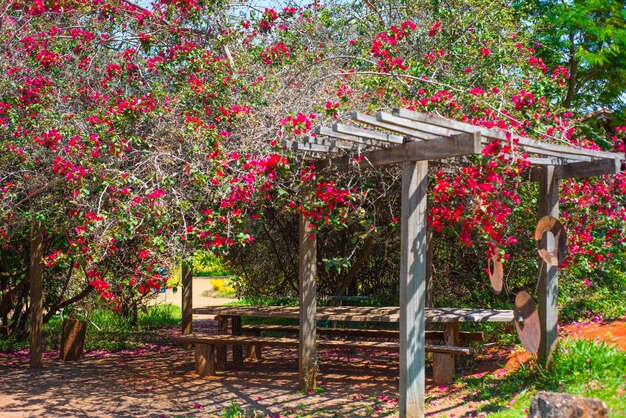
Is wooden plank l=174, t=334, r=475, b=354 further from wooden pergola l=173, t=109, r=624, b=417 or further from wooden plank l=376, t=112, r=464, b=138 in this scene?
wooden plank l=376, t=112, r=464, b=138

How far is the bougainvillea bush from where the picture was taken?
607 centimetres

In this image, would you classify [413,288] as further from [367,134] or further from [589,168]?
[589,168]

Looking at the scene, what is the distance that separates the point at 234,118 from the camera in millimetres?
6629

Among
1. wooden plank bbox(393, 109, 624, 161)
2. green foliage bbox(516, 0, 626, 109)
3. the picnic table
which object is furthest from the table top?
green foliage bbox(516, 0, 626, 109)

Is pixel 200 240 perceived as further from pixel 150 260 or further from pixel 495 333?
pixel 495 333

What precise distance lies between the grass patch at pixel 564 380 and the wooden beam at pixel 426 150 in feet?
6.47

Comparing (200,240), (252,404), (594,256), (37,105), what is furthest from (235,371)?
(594,256)

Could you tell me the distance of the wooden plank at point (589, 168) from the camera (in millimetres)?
5809

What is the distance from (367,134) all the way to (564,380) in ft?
8.45

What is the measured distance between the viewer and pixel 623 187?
664 centimetres

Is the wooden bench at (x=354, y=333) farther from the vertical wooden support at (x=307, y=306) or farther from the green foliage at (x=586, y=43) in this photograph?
the green foliage at (x=586, y=43)

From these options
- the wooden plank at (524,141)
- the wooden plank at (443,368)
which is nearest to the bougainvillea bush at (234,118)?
the wooden plank at (524,141)

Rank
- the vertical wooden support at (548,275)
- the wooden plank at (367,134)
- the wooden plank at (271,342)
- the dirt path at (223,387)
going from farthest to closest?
the wooden plank at (271,342) → the vertical wooden support at (548,275) → the dirt path at (223,387) → the wooden plank at (367,134)

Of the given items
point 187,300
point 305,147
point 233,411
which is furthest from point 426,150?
point 187,300
